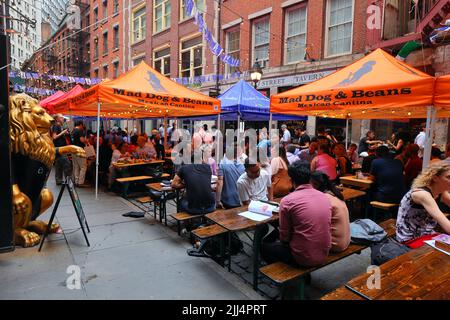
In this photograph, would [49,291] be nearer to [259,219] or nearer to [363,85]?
[259,219]

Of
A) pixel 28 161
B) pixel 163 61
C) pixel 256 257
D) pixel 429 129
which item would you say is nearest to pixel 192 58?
pixel 163 61

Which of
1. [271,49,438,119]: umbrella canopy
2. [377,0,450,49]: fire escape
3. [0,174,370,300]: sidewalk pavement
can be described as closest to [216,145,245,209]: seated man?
[0,174,370,300]: sidewalk pavement

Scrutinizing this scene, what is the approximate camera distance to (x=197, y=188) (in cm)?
472

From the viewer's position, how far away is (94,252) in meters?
4.30

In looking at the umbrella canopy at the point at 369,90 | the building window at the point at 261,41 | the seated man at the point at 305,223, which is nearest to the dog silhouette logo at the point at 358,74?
the umbrella canopy at the point at 369,90

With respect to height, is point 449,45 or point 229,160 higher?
point 449,45

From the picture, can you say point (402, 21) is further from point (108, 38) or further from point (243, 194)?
point (108, 38)

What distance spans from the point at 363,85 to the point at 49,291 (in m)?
5.42

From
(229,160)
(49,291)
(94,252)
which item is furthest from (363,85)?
(49,291)

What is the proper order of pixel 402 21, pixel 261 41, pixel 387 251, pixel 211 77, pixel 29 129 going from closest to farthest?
1. pixel 387 251
2. pixel 29 129
3. pixel 402 21
4. pixel 261 41
5. pixel 211 77

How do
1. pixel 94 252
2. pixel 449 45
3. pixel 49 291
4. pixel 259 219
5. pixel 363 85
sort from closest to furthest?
pixel 49 291
pixel 259 219
pixel 94 252
pixel 363 85
pixel 449 45

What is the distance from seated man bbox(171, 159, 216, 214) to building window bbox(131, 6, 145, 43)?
23.3m

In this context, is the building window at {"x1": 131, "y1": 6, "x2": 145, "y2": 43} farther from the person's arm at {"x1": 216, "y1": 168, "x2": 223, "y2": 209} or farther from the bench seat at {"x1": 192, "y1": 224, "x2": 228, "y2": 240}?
the bench seat at {"x1": 192, "y1": 224, "x2": 228, "y2": 240}

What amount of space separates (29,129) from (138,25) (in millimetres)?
24354
